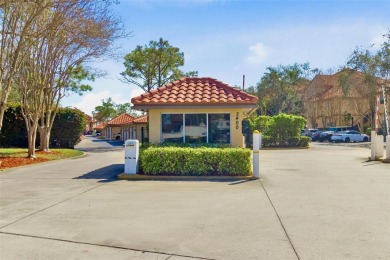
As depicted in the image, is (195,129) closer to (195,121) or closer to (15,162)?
(195,121)

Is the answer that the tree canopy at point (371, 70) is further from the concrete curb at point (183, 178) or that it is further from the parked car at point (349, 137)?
the concrete curb at point (183, 178)

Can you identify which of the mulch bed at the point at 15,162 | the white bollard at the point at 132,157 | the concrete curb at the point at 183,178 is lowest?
the concrete curb at the point at 183,178

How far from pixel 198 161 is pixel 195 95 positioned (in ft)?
11.0

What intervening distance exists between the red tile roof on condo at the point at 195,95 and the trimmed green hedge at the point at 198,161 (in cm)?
218

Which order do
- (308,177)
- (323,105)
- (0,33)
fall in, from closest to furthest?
(308,177) < (0,33) < (323,105)

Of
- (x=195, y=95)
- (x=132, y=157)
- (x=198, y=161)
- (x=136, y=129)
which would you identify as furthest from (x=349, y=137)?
(x=132, y=157)

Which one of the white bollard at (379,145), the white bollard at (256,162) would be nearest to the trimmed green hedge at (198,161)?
the white bollard at (256,162)

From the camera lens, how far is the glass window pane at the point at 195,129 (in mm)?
13742

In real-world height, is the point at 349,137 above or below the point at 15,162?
above

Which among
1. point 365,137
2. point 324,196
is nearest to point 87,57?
point 324,196

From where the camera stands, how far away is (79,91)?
30.4 m

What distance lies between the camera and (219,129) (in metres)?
13.9

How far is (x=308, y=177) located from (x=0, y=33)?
14375 millimetres

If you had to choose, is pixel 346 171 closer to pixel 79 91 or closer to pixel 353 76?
pixel 79 91
